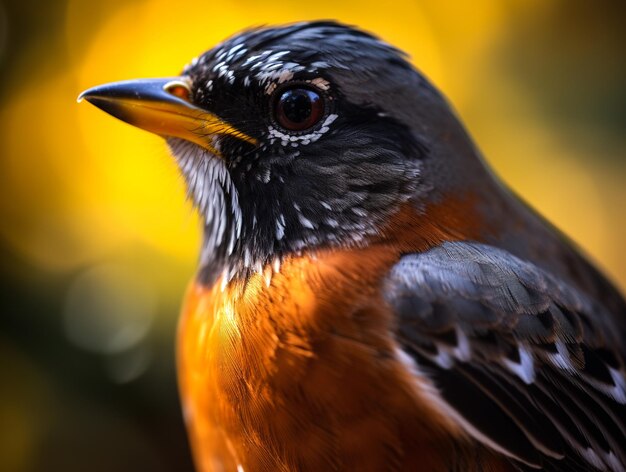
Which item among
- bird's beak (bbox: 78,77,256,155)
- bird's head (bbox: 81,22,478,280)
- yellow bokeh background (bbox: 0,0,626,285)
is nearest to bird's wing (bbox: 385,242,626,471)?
bird's head (bbox: 81,22,478,280)

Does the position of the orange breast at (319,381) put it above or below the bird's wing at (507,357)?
below

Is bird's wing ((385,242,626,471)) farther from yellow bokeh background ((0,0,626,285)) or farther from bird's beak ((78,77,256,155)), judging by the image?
yellow bokeh background ((0,0,626,285))

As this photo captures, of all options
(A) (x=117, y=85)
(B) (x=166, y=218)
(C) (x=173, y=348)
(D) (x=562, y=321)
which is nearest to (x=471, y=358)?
(D) (x=562, y=321)

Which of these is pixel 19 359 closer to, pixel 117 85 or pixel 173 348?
pixel 173 348

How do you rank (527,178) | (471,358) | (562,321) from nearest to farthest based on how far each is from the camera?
(471,358) → (562,321) → (527,178)

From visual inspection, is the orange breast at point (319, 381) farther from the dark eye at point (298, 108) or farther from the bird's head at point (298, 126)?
the dark eye at point (298, 108)

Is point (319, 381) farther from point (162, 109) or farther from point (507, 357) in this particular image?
point (162, 109)

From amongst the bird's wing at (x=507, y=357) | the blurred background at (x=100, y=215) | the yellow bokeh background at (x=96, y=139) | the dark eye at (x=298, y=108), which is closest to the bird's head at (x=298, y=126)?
the dark eye at (x=298, y=108)

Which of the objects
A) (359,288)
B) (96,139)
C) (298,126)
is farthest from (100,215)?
(359,288)
